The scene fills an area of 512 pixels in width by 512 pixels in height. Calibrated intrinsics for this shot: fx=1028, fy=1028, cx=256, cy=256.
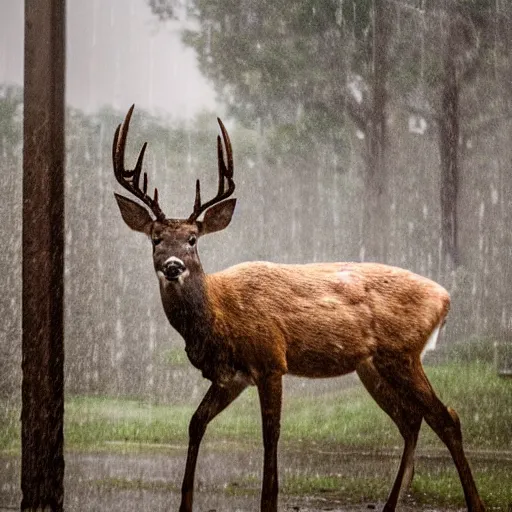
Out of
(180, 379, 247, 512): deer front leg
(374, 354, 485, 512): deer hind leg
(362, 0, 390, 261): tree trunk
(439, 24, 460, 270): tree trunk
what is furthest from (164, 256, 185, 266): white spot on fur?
(439, 24, 460, 270): tree trunk

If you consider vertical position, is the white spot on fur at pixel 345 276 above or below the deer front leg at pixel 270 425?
above

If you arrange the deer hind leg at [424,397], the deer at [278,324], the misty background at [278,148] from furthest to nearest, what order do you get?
1. the misty background at [278,148]
2. the deer hind leg at [424,397]
3. the deer at [278,324]

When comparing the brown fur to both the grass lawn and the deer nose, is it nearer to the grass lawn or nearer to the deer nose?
the deer nose

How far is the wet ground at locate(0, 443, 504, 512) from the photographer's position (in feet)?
12.4

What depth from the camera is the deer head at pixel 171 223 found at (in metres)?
3.11

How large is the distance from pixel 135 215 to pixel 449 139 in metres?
3.76

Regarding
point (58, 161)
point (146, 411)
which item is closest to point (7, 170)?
point (146, 411)

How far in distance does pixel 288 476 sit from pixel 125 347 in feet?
5.93

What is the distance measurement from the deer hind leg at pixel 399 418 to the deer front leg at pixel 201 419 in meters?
0.45

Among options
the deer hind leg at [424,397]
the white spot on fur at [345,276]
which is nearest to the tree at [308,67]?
the white spot on fur at [345,276]

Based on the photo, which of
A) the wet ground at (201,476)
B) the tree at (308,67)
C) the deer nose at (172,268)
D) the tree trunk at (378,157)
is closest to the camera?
the deer nose at (172,268)

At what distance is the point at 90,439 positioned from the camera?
16.9 ft

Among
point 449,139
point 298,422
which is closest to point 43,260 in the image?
point 298,422

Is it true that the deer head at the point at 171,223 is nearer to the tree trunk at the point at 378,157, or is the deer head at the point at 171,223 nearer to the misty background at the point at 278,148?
the misty background at the point at 278,148
